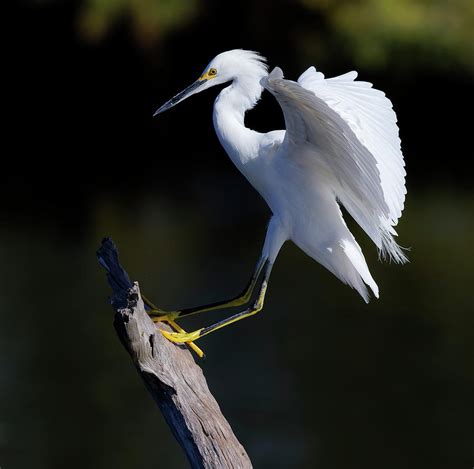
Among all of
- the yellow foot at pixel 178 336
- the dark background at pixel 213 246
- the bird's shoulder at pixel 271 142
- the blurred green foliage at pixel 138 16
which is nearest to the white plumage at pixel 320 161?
the bird's shoulder at pixel 271 142

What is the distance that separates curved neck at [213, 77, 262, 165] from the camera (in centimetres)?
300

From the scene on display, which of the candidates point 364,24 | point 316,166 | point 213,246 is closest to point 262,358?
point 213,246

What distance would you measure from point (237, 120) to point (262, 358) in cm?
268

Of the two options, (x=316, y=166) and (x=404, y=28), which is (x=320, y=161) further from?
(x=404, y=28)

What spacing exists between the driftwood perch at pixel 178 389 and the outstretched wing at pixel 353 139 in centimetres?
58

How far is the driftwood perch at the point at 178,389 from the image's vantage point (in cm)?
242

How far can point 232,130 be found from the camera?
3020mm

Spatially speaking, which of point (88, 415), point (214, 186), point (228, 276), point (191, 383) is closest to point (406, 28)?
point (214, 186)

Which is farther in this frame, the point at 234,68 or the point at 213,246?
the point at 213,246

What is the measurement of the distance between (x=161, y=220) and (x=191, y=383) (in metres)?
5.64

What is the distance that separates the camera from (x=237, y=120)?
3.06 m

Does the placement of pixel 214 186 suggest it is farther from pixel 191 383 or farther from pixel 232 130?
pixel 191 383

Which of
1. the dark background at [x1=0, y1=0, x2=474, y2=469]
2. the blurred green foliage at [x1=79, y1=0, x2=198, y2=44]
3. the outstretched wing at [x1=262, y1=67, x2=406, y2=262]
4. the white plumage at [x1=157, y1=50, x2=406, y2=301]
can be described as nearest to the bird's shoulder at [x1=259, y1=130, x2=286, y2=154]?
the white plumage at [x1=157, y1=50, x2=406, y2=301]

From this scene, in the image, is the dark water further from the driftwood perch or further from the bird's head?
the driftwood perch
